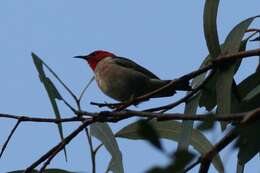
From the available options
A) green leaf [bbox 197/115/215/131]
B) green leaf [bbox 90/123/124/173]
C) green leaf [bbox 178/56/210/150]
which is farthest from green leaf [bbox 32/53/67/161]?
green leaf [bbox 197/115/215/131]

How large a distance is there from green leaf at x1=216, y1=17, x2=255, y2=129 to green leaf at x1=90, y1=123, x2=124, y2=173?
15.2 inches

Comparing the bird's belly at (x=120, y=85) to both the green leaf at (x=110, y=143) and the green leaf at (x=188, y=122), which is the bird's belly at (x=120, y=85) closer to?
the green leaf at (x=188, y=122)

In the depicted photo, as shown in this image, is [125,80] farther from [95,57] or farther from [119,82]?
[95,57]

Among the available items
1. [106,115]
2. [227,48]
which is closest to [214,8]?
[227,48]

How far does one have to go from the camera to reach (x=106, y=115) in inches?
65.2

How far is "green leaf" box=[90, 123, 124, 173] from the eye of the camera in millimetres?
2093

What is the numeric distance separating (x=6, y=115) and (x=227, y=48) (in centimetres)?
92

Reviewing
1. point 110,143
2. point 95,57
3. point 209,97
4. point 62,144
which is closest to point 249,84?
point 209,97

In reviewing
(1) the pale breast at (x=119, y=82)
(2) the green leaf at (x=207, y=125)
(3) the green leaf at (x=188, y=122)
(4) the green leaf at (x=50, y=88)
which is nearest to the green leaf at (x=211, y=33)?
(3) the green leaf at (x=188, y=122)

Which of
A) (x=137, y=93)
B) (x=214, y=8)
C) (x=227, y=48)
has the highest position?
(x=214, y=8)

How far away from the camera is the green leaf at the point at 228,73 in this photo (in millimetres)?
1989

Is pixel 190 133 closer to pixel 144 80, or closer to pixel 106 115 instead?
pixel 106 115

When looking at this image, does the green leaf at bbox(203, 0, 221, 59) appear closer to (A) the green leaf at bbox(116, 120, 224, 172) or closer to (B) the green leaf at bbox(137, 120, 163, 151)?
(A) the green leaf at bbox(116, 120, 224, 172)

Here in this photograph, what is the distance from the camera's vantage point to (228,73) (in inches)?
81.2
